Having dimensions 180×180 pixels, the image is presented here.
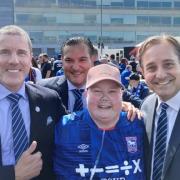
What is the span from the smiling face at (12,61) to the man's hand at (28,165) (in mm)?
474

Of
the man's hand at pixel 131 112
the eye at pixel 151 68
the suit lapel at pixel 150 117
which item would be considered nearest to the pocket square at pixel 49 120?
→ the man's hand at pixel 131 112

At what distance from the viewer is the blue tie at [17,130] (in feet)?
9.39

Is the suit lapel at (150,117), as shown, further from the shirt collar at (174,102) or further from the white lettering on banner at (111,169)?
the white lettering on banner at (111,169)

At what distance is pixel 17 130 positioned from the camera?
2.87 m

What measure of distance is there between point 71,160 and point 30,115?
479 millimetres

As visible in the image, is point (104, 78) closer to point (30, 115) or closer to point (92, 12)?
point (30, 115)

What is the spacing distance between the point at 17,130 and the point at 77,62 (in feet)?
3.80

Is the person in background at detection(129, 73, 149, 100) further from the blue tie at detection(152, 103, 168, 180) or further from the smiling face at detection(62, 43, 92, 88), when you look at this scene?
the blue tie at detection(152, 103, 168, 180)

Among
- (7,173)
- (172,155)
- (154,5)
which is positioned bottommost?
(7,173)

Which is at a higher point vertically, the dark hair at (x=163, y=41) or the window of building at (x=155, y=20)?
the window of building at (x=155, y=20)

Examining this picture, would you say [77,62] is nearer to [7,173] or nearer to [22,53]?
[22,53]

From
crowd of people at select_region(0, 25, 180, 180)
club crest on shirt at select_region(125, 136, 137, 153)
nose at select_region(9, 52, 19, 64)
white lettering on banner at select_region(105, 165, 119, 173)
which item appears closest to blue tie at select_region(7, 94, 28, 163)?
crowd of people at select_region(0, 25, 180, 180)

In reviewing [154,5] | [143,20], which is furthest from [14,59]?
[154,5]

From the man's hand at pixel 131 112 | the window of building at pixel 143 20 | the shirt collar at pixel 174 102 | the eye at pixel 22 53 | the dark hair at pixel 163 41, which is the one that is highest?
the window of building at pixel 143 20
